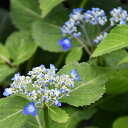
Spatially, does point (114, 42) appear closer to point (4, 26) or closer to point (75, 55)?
point (75, 55)

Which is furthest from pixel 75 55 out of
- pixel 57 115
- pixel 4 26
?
pixel 4 26

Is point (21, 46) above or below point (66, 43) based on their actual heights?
below

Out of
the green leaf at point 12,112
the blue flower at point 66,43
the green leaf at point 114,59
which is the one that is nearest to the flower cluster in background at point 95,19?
the blue flower at point 66,43

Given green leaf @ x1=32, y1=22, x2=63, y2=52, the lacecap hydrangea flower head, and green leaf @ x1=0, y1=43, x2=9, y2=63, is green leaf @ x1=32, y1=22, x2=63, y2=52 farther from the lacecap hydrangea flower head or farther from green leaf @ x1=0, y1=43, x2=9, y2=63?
the lacecap hydrangea flower head

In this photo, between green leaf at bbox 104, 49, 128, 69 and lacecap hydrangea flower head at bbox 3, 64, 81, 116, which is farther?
green leaf at bbox 104, 49, 128, 69

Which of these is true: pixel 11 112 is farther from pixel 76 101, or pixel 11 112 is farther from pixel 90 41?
pixel 90 41

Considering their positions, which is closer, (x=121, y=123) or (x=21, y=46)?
(x=121, y=123)

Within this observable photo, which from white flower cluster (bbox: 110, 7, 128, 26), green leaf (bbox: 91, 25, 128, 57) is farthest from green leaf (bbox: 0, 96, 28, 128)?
white flower cluster (bbox: 110, 7, 128, 26)
